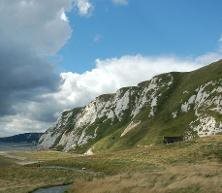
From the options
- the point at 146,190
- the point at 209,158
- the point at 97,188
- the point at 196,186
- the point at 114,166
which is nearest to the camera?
the point at 196,186

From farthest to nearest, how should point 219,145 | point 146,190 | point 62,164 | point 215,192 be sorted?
point 62,164
point 219,145
point 146,190
point 215,192

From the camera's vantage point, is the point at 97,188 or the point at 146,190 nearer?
the point at 146,190

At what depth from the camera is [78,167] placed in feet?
358

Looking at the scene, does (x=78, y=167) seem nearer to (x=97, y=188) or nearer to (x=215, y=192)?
(x=97, y=188)

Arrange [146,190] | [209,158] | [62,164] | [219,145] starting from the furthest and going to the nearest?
[62,164], [219,145], [209,158], [146,190]

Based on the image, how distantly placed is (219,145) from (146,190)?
6462 cm

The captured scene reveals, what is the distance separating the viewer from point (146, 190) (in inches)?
1582

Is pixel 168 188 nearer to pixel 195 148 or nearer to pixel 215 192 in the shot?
pixel 215 192

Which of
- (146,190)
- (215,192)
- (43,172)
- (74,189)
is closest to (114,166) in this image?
(43,172)

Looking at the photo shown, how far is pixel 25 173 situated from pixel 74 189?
43212 mm

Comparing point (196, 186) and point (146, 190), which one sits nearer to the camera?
point (196, 186)

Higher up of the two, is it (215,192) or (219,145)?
(219,145)

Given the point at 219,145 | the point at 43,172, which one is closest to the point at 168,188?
the point at 43,172

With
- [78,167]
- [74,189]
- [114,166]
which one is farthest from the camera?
[78,167]
